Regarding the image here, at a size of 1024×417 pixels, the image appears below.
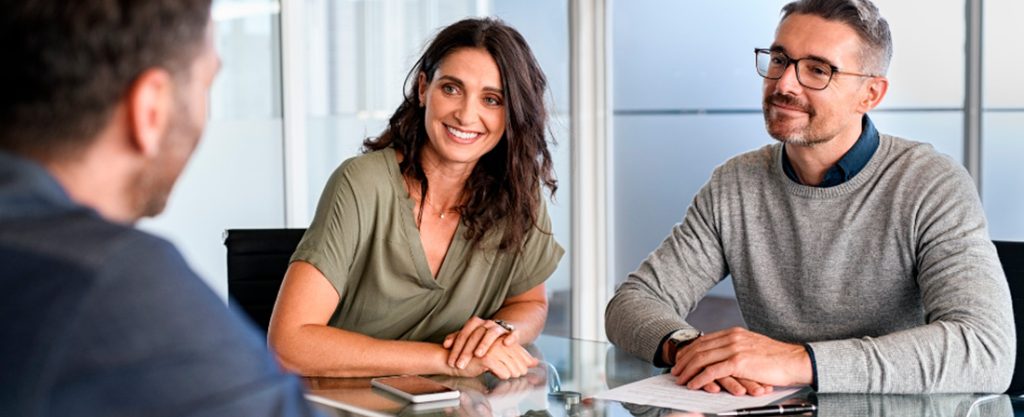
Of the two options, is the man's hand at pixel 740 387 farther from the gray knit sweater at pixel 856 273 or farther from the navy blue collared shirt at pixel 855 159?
the navy blue collared shirt at pixel 855 159

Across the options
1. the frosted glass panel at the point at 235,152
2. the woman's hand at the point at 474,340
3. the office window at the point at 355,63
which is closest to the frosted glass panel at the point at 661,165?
the office window at the point at 355,63

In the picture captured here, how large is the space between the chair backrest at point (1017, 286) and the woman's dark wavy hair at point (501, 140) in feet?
3.49

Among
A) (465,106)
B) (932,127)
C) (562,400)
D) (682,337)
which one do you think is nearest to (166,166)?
(562,400)

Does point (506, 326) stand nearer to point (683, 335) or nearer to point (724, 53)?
point (683, 335)

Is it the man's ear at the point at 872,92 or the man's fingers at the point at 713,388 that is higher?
the man's ear at the point at 872,92

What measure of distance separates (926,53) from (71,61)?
3783 millimetres

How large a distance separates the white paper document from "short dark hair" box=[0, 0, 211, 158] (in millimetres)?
1240

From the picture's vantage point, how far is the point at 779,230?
2508mm

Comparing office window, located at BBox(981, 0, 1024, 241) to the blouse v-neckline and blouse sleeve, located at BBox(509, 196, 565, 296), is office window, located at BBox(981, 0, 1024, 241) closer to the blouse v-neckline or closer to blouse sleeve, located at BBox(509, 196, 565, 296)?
blouse sleeve, located at BBox(509, 196, 565, 296)

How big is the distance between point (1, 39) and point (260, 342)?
29 cm

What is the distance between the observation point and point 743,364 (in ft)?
6.51

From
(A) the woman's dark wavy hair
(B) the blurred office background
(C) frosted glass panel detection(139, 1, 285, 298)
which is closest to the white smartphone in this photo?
(A) the woman's dark wavy hair

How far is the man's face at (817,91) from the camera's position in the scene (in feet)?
7.88

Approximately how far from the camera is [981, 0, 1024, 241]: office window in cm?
381
